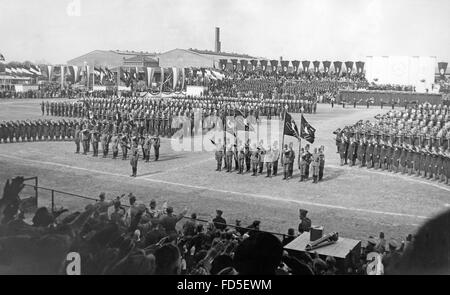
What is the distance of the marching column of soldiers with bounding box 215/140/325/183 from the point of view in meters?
17.8

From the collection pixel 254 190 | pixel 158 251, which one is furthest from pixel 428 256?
pixel 254 190

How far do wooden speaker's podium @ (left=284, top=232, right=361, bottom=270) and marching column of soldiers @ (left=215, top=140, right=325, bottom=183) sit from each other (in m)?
10.1

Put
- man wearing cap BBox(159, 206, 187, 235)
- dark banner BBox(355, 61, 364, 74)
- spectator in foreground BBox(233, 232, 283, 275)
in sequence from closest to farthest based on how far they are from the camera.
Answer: spectator in foreground BBox(233, 232, 283, 275), man wearing cap BBox(159, 206, 187, 235), dark banner BBox(355, 61, 364, 74)

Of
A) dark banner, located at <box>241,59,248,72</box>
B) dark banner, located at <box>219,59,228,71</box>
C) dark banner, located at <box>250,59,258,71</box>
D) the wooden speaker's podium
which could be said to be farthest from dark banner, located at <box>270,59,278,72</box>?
the wooden speaker's podium

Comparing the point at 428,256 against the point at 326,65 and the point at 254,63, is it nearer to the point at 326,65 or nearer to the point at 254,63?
the point at 326,65

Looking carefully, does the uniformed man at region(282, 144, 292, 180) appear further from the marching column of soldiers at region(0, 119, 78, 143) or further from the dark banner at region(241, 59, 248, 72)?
the dark banner at region(241, 59, 248, 72)

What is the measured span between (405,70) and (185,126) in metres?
40.6

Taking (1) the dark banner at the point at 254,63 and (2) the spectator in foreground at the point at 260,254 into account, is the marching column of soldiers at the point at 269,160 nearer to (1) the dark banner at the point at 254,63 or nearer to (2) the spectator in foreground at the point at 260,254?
(2) the spectator in foreground at the point at 260,254

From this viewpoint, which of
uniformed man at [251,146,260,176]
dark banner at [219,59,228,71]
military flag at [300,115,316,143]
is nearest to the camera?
uniformed man at [251,146,260,176]

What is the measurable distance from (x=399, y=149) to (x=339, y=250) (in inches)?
524

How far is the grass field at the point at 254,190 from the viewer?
13203mm

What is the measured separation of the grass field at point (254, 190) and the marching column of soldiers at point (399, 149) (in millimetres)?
563
